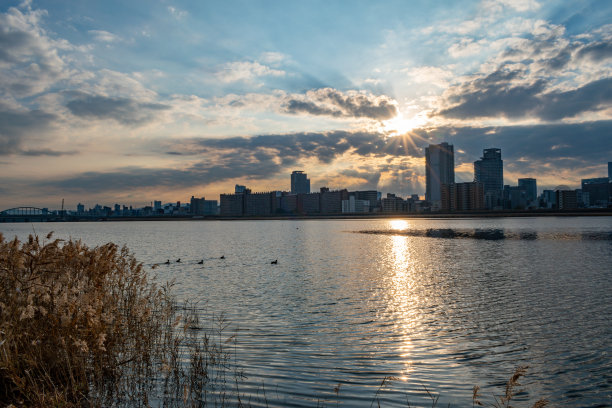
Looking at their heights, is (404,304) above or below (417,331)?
below

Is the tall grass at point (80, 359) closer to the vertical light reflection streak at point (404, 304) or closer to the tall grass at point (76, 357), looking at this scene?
the tall grass at point (76, 357)

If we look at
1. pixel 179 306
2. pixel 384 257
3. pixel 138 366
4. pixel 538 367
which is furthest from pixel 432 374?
pixel 384 257

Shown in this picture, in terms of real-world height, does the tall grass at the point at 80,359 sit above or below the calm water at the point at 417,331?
above

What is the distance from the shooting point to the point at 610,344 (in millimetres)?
13656

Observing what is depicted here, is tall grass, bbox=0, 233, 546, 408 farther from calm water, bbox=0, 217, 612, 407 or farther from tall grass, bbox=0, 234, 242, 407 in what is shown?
calm water, bbox=0, 217, 612, 407

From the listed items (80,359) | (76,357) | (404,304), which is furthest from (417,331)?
(76,357)

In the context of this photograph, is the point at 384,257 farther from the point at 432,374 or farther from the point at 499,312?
the point at 432,374

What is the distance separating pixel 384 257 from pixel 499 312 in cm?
2815

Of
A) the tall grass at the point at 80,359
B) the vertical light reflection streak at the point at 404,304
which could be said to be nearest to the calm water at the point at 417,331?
the vertical light reflection streak at the point at 404,304

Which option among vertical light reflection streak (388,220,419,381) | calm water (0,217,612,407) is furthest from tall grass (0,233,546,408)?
vertical light reflection streak (388,220,419,381)

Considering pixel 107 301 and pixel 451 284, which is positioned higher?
pixel 107 301

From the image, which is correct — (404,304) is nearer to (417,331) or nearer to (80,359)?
(417,331)

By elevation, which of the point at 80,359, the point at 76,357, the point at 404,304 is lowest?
the point at 404,304

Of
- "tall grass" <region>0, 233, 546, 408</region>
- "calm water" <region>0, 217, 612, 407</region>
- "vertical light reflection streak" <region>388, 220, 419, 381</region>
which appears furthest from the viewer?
"vertical light reflection streak" <region>388, 220, 419, 381</region>
